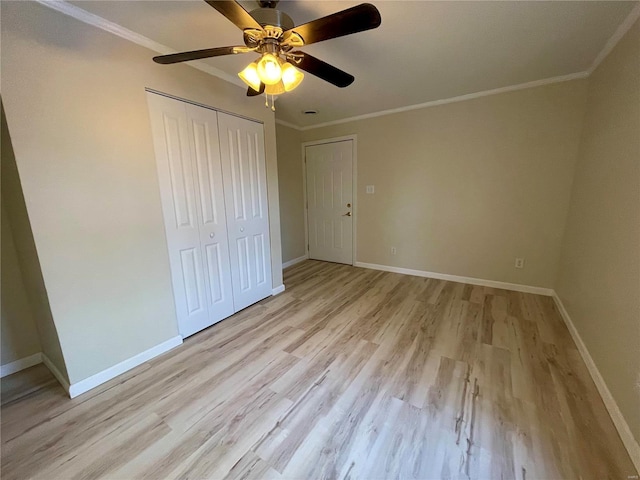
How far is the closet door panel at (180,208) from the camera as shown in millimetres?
1956

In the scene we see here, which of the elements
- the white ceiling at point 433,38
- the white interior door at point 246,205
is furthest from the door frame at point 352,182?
the white interior door at point 246,205

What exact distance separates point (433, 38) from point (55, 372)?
12.2ft

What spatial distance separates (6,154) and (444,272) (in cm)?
423

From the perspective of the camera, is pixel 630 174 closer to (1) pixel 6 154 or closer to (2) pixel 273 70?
(2) pixel 273 70

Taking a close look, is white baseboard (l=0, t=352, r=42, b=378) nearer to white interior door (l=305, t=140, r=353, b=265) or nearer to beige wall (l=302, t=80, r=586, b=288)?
white interior door (l=305, t=140, r=353, b=265)

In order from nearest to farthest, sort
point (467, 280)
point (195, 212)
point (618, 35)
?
point (618, 35) < point (195, 212) < point (467, 280)

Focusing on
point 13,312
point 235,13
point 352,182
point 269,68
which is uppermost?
point 235,13

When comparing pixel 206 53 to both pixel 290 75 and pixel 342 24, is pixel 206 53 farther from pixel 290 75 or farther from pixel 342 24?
pixel 342 24

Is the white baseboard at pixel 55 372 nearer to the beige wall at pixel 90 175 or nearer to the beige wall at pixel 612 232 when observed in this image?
→ the beige wall at pixel 90 175

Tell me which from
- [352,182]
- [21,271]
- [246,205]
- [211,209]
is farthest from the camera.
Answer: [352,182]

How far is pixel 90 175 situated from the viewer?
162cm

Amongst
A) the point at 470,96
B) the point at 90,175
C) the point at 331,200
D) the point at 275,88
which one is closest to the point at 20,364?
the point at 90,175

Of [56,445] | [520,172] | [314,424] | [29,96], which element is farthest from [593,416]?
[29,96]

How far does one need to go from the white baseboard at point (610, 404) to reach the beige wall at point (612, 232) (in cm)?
4
